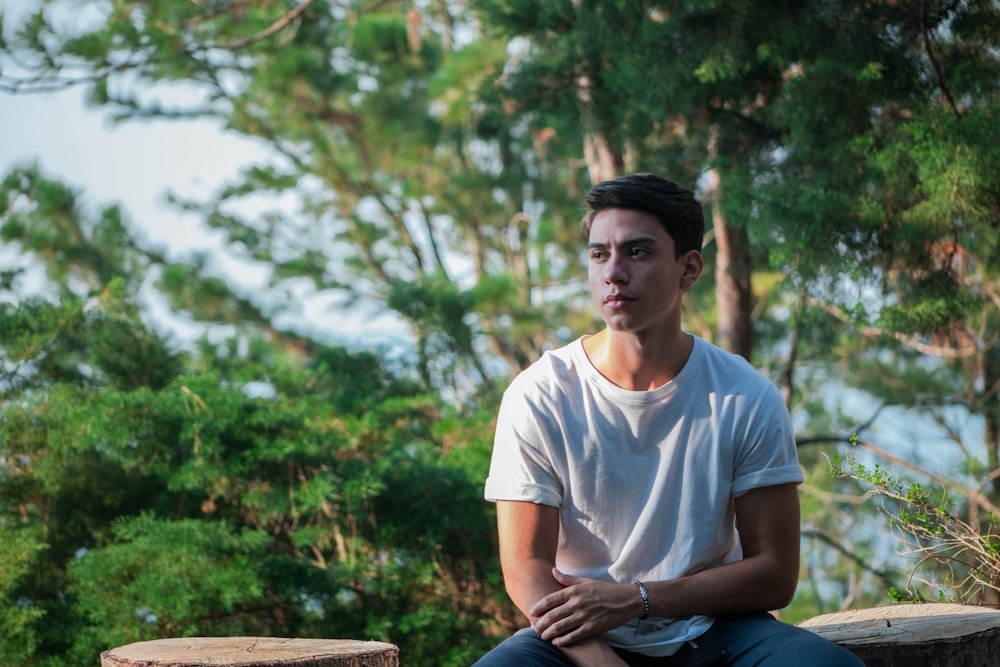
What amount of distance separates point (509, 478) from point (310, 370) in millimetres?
3049

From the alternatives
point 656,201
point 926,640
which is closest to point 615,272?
point 656,201

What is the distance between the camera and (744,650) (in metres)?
1.92

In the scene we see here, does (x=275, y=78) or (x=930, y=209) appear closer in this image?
(x=930, y=209)

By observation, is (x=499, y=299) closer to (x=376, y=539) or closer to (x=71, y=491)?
(x=376, y=539)

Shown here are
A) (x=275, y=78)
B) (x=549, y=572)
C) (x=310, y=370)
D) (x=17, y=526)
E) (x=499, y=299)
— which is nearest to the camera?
(x=549, y=572)

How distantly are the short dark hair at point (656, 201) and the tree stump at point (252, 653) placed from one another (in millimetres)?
1033

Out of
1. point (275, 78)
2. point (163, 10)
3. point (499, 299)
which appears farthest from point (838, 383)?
point (163, 10)

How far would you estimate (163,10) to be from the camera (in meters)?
6.95

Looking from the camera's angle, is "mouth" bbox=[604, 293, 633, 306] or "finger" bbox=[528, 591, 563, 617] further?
"mouth" bbox=[604, 293, 633, 306]

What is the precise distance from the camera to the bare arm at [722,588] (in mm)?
1889

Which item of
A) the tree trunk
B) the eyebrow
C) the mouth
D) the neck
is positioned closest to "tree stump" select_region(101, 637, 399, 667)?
the neck

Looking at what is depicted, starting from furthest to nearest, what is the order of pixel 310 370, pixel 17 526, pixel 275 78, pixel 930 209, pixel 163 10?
pixel 275 78
pixel 163 10
pixel 310 370
pixel 17 526
pixel 930 209

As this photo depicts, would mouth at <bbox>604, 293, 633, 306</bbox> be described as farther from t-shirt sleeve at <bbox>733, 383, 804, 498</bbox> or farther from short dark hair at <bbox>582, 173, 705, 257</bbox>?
t-shirt sleeve at <bbox>733, 383, 804, 498</bbox>

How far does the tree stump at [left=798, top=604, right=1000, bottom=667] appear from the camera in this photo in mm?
2119
